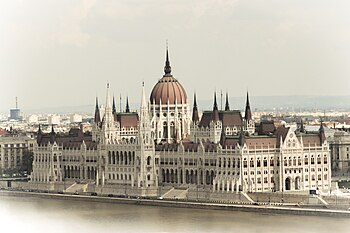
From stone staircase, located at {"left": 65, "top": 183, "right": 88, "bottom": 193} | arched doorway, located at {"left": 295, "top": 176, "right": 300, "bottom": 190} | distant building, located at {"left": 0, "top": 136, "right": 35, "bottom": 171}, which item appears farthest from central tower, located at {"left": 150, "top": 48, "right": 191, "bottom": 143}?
distant building, located at {"left": 0, "top": 136, "right": 35, "bottom": 171}

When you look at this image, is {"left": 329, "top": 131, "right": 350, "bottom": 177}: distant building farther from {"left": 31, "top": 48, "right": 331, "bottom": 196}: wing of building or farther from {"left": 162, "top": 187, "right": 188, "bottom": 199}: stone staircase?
{"left": 162, "top": 187, "right": 188, "bottom": 199}: stone staircase

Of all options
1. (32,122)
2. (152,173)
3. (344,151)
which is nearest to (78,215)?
(152,173)

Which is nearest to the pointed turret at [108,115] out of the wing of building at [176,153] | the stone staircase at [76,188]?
the wing of building at [176,153]

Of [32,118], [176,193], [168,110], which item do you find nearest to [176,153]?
[176,193]

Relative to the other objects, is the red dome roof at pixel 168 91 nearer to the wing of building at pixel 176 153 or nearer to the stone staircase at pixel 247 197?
the wing of building at pixel 176 153

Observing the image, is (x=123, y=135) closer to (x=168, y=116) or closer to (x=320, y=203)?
(x=168, y=116)
